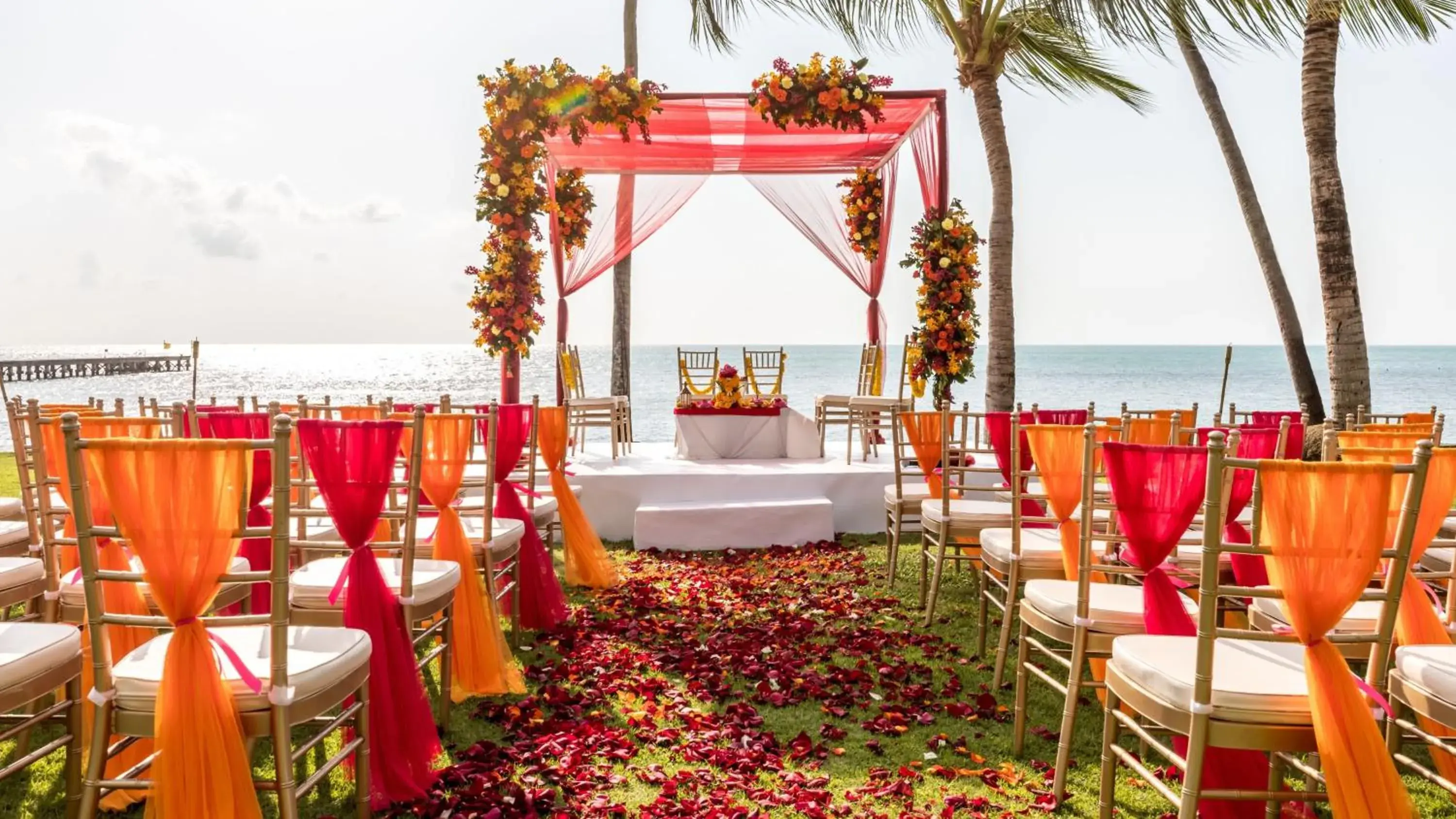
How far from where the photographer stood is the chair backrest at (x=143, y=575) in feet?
5.72

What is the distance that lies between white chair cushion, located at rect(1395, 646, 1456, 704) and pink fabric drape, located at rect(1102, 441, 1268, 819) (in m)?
0.41

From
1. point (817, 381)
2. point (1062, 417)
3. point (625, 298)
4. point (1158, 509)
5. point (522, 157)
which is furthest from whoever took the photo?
point (817, 381)

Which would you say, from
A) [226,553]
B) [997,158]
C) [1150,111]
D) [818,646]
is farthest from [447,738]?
[1150,111]

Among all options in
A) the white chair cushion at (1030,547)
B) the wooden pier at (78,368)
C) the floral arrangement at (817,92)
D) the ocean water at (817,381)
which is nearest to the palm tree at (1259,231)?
the floral arrangement at (817,92)

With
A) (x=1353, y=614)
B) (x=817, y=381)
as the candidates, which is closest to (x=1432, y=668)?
(x=1353, y=614)

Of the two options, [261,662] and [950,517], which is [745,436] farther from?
[261,662]

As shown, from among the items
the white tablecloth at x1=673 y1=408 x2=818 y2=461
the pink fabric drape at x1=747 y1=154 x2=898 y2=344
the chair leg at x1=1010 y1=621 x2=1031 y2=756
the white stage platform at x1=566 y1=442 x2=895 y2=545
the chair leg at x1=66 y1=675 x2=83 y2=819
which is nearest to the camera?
the chair leg at x1=66 y1=675 x2=83 y2=819

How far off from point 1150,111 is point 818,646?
8.56 metres

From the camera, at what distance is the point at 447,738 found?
277 cm

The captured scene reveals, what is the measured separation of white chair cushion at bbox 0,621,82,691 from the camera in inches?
73.5

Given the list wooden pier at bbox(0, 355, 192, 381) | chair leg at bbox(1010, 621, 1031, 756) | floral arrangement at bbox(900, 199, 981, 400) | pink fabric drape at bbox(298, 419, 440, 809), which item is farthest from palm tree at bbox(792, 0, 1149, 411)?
wooden pier at bbox(0, 355, 192, 381)

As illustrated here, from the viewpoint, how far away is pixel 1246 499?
3080mm

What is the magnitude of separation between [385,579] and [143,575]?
80 cm

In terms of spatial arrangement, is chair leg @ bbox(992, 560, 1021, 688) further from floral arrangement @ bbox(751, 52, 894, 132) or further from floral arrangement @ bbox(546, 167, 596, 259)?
floral arrangement @ bbox(546, 167, 596, 259)
